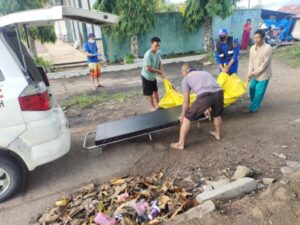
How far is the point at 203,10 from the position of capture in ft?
42.3

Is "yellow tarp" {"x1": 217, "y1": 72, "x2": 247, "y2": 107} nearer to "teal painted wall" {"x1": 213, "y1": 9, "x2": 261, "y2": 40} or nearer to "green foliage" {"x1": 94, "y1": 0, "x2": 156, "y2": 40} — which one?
"green foliage" {"x1": 94, "y1": 0, "x2": 156, "y2": 40}

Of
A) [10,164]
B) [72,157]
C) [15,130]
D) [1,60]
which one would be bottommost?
[72,157]

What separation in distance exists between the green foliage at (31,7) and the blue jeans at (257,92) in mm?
9614

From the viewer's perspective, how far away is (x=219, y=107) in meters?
4.41

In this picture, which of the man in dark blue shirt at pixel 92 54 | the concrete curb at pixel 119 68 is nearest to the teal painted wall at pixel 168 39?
the concrete curb at pixel 119 68

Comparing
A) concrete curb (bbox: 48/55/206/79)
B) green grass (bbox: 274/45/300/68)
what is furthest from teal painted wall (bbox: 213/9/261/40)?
green grass (bbox: 274/45/300/68)

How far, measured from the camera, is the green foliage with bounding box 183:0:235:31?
12.4m

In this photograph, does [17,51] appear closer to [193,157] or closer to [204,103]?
[204,103]

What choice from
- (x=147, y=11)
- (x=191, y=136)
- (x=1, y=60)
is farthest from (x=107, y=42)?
(x=1, y=60)

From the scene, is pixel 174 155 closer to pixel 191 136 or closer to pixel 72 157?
pixel 191 136

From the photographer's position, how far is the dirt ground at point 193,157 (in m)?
3.44

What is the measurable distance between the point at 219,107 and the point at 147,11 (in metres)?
8.79

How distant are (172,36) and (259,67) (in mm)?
9060

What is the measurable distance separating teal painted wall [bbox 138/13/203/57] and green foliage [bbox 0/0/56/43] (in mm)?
4105
